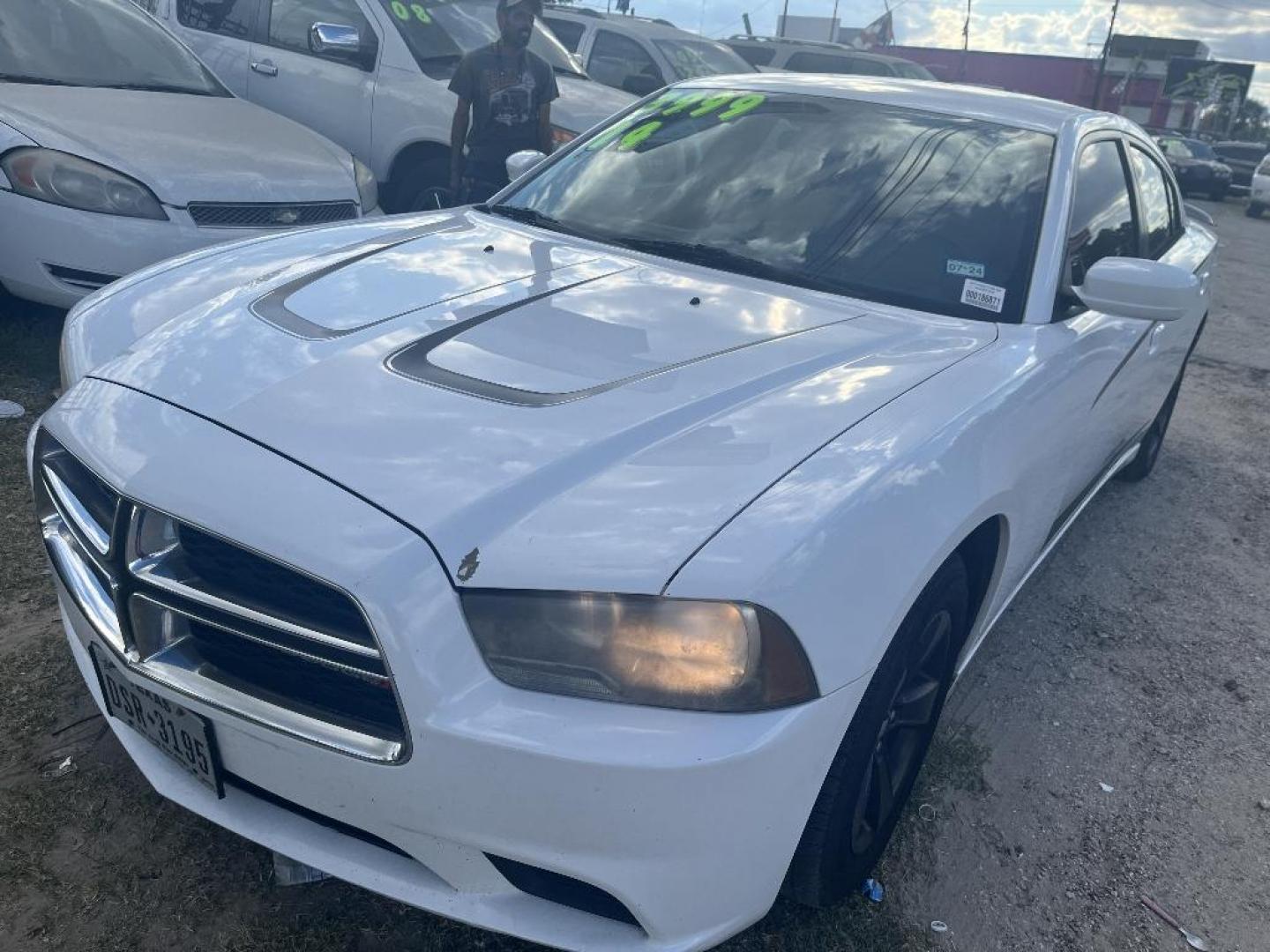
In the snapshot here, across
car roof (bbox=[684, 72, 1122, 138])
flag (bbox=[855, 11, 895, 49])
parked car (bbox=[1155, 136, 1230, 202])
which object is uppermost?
car roof (bbox=[684, 72, 1122, 138])

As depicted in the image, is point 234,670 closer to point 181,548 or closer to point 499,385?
point 181,548

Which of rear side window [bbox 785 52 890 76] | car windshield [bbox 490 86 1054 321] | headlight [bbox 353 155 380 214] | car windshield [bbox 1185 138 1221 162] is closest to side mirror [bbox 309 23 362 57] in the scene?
headlight [bbox 353 155 380 214]

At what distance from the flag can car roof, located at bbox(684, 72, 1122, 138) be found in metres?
36.2

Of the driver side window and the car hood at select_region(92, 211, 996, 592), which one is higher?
the driver side window

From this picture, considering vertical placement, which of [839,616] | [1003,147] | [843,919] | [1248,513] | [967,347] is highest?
[1003,147]

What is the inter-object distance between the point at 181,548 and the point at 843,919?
1.47 m

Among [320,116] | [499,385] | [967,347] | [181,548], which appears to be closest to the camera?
[181,548]

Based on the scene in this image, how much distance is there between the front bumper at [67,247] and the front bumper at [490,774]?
2.91m

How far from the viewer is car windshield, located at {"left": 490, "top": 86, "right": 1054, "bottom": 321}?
2.75 metres

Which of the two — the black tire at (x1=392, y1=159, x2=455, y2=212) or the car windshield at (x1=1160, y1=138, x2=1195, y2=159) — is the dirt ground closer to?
the black tire at (x1=392, y1=159, x2=455, y2=212)

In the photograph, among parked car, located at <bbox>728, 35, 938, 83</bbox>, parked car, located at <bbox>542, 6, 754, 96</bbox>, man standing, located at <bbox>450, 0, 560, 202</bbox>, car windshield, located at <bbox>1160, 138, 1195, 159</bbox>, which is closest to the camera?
man standing, located at <bbox>450, 0, 560, 202</bbox>

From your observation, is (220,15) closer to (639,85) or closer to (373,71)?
(373,71)

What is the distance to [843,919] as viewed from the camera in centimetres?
218

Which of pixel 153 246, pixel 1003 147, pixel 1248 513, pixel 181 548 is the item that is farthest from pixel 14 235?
pixel 1248 513
